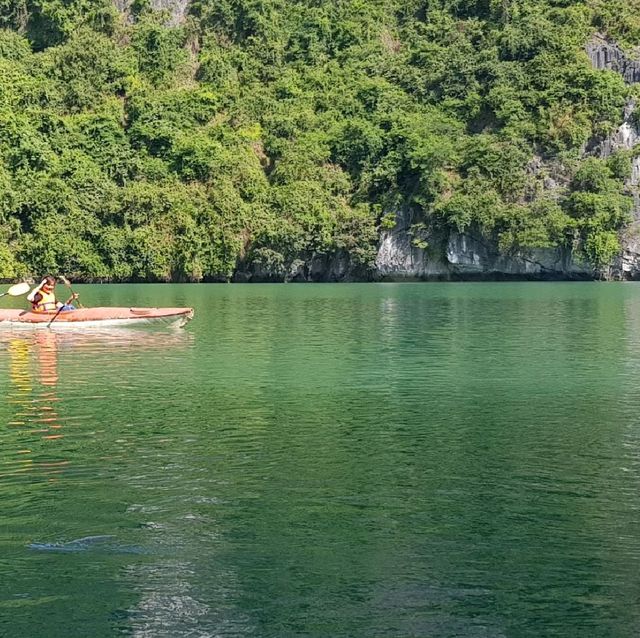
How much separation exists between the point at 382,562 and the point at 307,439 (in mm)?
5270

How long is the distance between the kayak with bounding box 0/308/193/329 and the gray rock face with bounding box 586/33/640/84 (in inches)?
2621

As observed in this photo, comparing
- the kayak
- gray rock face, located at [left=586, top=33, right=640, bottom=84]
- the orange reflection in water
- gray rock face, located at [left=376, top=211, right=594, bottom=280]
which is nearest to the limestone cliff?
gray rock face, located at [left=376, top=211, right=594, bottom=280]

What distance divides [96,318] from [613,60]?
69.4m

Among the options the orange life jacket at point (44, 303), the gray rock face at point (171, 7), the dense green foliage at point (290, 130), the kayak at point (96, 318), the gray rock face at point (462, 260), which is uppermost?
the gray rock face at point (171, 7)

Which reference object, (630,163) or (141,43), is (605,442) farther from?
(141,43)

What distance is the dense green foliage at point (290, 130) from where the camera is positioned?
7712 cm

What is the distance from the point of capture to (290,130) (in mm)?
88125

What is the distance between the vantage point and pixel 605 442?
1400cm

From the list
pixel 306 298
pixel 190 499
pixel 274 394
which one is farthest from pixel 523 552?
pixel 306 298

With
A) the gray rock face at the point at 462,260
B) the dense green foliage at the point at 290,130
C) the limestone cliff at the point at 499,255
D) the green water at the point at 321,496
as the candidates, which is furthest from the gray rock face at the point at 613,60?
the green water at the point at 321,496

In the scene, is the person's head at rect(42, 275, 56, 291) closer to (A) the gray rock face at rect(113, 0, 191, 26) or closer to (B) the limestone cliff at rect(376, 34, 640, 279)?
(B) the limestone cliff at rect(376, 34, 640, 279)

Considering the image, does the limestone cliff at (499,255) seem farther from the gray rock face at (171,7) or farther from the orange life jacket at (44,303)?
the orange life jacket at (44,303)

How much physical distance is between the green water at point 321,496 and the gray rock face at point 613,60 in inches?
2766

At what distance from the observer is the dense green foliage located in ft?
253
